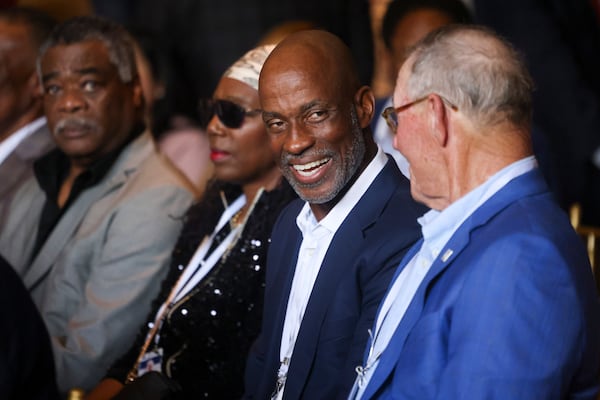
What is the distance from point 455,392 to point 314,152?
845 millimetres

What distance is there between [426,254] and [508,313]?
35 centimetres

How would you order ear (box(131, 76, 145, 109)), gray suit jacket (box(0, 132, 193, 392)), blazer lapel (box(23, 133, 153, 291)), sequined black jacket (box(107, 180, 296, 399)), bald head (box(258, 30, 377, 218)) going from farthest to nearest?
Result: ear (box(131, 76, 145, 109)), blazer lapel (box(23, 133, 153, 291)), gray suit jacket (box(0, 132, 193, 392)), sequined black jacket (box(107, 180, 296, 399)), bald head (box(258, 30, 377, 218))

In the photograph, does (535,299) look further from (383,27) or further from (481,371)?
(383,27)

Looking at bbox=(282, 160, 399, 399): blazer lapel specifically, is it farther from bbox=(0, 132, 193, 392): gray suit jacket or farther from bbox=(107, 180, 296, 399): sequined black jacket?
bbox=(0, 132, 193, 392): gray suit jacket

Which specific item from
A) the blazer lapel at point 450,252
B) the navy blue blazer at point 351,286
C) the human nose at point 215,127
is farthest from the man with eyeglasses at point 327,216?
the human nose at point 215,127

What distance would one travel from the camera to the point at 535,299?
6.15 ft

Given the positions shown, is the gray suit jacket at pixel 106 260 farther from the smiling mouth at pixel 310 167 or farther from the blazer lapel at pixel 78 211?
the smiling mouth at pixel 310 167

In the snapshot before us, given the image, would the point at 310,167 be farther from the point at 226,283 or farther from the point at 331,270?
the point at 226,283

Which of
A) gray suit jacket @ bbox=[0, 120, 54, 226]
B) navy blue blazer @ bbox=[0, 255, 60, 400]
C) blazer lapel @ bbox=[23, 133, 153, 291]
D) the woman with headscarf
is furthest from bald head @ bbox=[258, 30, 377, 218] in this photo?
gray suit jacket @ bbox=[0, 120, 54, 226]

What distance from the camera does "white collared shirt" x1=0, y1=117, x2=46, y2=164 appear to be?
4.02m

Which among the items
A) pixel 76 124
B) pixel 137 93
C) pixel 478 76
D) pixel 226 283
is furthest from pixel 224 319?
pixel 478 76

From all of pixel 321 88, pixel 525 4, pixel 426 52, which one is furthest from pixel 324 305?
pixel 525 4

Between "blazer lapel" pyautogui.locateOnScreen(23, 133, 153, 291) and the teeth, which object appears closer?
the teeth

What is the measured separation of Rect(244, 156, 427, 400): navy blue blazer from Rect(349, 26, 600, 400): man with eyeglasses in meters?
0.15
